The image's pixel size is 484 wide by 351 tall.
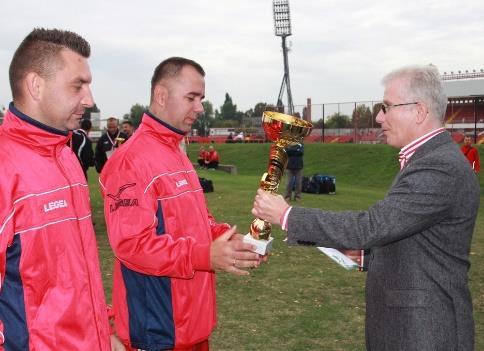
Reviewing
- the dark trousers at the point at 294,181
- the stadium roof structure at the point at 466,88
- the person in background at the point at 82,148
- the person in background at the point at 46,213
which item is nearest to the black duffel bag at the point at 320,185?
the dark trousers at the point at 294,181

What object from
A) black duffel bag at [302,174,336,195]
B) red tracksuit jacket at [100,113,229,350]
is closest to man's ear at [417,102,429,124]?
red tracksuit jacket at [100,113,229,350]

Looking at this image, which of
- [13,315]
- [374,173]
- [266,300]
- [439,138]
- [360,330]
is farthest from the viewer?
[374,173]

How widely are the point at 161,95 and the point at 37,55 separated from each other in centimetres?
110

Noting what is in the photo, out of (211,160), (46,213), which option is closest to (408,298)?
(46,213)

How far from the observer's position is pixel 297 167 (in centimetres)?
1647

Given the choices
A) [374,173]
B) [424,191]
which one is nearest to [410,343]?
[424,191]

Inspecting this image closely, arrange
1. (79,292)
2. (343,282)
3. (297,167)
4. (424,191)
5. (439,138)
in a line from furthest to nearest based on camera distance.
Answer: (297,167) → (343,282) → (439,138) → (424,191) → (79,292)

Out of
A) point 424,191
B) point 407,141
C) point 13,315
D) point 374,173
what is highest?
point 407,141

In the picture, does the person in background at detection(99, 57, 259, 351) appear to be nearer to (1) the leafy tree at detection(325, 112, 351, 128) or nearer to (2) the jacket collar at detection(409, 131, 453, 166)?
(2) the jacket collar at detection(409, 131, 453, 166)

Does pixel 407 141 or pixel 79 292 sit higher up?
pixel 407 141

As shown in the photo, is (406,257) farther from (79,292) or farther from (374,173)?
(374,173)

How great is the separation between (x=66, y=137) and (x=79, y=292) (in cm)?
69

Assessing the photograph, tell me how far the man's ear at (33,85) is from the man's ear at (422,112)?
6.31 feet

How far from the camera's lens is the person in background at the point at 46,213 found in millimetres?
2156
